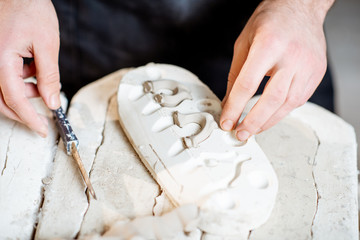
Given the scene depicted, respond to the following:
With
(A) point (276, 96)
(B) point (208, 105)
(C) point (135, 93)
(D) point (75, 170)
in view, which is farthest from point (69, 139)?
(A) point (276, 96)

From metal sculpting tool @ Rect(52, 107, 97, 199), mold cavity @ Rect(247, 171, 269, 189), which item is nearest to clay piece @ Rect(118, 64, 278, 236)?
mold cavity @ Rect(247, 171, 269, 189)

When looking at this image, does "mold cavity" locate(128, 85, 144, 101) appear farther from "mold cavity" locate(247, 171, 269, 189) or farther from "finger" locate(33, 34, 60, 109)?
"mold cavity" locate(247, 171, 269, 189)

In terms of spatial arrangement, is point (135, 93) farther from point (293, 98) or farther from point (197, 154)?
point (293, 98)

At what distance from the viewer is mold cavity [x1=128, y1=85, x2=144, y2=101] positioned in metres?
0.85

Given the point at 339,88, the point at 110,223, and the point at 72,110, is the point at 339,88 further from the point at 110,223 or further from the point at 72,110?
the point at 110,223

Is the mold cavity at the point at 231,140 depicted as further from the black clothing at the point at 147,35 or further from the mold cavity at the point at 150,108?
the black clothing at the point at 147,35

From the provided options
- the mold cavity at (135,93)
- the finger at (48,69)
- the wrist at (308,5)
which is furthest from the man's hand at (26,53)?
the wrist at (308,5)

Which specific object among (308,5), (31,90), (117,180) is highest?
(308,5)

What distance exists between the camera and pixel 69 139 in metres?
0.79

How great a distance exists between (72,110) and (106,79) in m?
0.13

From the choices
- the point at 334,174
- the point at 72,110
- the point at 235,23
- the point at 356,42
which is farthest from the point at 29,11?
the point at 356,42

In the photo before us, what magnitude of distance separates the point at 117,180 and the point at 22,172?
7.5 inches

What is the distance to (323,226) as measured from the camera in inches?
27.7

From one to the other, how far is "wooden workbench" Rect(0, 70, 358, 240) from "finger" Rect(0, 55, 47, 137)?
2.9 inches
